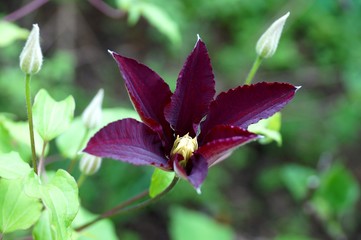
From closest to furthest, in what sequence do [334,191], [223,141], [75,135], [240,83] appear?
1. [223,141]
2. [75,135]
3. [334,191]
4. [240,83]

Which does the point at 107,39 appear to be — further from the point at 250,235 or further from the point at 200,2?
the point at 250,235

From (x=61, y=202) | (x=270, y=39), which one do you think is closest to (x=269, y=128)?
(x=270, y=39)

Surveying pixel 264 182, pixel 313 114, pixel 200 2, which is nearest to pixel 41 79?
pixel 200 2

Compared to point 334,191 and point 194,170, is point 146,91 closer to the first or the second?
point 194,170

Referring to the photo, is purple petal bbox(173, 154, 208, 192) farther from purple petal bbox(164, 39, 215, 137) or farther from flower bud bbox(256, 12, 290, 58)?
flower bud bbox(256, 12, 290, 58)

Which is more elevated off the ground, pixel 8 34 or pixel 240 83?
pixel 8 34

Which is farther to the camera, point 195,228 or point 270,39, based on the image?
point 195,228

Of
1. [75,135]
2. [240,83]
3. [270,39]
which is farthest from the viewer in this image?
[240,83]

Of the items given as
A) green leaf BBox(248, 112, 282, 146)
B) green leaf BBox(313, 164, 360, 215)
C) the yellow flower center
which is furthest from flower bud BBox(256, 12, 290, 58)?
green leaf BBox(313, 164, 360, 215)
